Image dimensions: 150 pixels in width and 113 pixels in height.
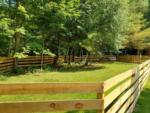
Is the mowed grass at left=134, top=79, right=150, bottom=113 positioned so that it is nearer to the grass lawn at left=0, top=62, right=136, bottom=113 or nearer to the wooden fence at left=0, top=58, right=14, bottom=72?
the grass lawn at left=0, top=62, right=136, bottom=113

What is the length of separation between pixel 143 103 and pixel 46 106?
7.61 metres

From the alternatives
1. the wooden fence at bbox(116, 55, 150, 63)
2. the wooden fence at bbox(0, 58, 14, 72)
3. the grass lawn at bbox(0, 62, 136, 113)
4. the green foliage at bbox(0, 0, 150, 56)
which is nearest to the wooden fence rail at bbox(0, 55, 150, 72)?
the wooden fence at bbox(0, 58, 14, 72)

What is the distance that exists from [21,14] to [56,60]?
10.2m

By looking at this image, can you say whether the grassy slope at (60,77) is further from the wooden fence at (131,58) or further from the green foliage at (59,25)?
the wooden fence at (131,58)

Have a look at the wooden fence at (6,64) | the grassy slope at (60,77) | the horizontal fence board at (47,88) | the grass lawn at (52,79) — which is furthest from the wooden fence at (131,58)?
the horizontal fence board at (47,88)

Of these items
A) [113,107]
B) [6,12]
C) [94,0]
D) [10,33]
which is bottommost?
[113,107]

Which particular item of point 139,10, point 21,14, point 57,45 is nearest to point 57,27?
point 21,14

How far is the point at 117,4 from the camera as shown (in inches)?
1214

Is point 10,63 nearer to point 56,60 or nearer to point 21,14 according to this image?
point 21,14

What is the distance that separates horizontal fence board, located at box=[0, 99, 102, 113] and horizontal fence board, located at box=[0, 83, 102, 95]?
152 millimetres

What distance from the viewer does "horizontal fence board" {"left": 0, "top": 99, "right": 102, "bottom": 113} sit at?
377cm

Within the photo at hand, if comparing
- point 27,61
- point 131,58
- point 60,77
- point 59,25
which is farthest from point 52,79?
point 131,58

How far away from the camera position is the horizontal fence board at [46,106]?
12.4 ft

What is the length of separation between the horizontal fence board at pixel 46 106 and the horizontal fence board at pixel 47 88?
0.50 feet
